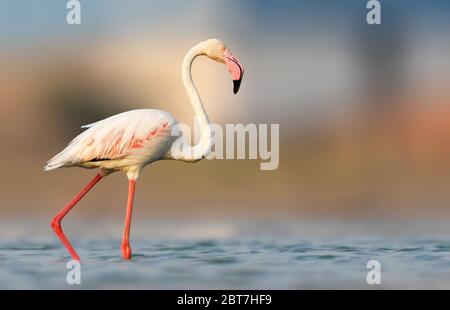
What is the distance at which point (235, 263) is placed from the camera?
12781mm

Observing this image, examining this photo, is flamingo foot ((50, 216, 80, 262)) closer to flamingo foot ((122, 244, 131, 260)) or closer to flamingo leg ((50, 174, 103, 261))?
flamingo leg ((50, 174, 103, 261))

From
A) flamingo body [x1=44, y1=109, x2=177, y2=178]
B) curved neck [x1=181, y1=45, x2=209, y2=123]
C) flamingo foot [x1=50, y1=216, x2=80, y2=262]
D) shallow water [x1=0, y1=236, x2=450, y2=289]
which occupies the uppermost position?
curved neck [x1=181, y1=45, x2=209, y2=123]

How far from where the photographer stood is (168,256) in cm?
1323

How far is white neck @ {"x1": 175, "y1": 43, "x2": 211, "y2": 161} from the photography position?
1284 cm

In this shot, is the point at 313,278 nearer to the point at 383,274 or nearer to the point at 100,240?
the point at 383,274

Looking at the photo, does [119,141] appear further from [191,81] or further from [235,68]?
[235,68]

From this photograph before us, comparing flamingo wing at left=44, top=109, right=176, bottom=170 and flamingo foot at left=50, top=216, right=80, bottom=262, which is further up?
flamingo wing at left=44, top=109, right=176, bottom=170

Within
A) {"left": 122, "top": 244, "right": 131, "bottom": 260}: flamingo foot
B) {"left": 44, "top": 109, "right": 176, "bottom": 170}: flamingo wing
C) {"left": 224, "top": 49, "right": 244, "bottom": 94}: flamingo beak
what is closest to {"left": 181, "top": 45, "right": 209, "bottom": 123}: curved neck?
{"left": 224, "top": 49, "right": 244, "bottom": 94}: flamingo beak

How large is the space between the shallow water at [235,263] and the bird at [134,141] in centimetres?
63

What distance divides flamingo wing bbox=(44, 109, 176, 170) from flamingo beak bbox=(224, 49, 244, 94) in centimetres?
106

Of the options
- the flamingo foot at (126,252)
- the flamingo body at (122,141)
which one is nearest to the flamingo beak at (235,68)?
the flamingo body at (122,141)

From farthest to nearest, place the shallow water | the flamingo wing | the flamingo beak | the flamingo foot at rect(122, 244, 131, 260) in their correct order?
1. the flamingo beak
2. the flamingo foot at rect(122, 244, 131, 260)
3. the flamingo wing
4. the shallow water

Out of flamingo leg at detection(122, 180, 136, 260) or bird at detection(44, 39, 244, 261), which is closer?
bird at detection(44, 39, 244, 261)

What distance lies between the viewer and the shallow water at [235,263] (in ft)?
37.7
